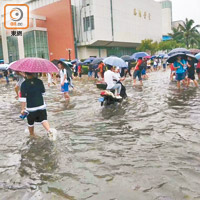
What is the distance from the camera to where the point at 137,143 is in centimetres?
493

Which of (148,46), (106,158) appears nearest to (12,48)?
→ (148,46)

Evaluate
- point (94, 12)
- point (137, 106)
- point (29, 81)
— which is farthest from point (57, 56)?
point (29, 81)

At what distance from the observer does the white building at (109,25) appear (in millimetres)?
43500

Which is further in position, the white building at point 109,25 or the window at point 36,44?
the window at point 36,44

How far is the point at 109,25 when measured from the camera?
153 ft

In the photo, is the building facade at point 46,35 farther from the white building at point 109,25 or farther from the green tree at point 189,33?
the green tree at point 189,33

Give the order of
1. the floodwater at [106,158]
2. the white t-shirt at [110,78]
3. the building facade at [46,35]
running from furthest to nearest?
the building facade at [46,35] → the white t-shirt at [110,78] → the floodwater at [106,158]

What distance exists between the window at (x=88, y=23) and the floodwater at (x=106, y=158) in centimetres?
3817

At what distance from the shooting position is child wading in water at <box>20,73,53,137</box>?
5020 mm

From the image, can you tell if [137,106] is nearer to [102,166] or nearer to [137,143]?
[137,143]

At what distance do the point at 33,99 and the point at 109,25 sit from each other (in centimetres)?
4376

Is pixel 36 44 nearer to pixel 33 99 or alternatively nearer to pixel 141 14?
pixel 141 14

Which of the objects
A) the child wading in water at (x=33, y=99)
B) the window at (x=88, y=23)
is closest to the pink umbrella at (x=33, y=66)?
the child wading in water at (x=33, y=99)

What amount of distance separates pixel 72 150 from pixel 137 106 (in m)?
4.29
